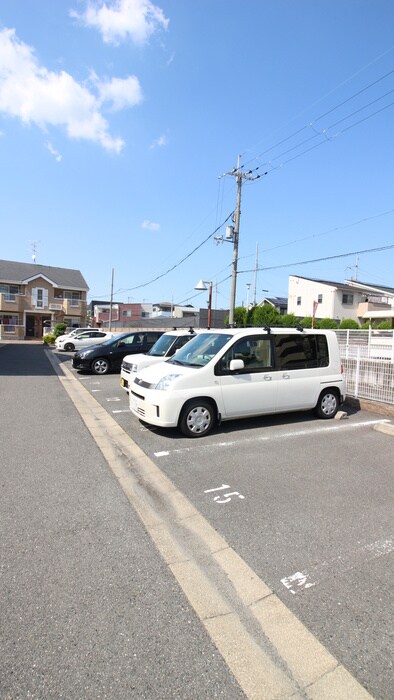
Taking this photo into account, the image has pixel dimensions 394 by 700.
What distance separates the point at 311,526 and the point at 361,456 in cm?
213

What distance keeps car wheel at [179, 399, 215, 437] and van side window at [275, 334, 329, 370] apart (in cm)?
145

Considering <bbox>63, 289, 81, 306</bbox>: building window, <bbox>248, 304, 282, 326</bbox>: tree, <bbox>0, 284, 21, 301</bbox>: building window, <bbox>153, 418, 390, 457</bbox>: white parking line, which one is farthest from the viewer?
<bbox>63, 289, 81, 306</bbox>: building window

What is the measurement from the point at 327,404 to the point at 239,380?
2.03m

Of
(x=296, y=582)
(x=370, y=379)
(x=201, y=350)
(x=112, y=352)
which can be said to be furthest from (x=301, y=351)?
(x=112, y=352)

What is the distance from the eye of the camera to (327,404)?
685 cm

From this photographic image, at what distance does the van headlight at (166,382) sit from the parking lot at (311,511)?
0.76 metres

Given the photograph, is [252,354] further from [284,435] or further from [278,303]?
[278,303]

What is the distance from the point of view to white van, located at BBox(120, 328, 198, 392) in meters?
8.59

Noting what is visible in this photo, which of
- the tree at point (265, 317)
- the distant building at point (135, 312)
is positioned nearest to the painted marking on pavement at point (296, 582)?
the tree at point (265, 317)

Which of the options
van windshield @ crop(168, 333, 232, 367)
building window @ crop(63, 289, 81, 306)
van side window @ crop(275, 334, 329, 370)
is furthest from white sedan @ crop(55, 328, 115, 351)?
building window @ crop(63, 289, 81, 306)

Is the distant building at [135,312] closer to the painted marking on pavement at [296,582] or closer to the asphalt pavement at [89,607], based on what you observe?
the asphalt pavement at [89,607]

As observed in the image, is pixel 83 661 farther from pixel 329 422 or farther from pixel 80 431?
pixel 329 422

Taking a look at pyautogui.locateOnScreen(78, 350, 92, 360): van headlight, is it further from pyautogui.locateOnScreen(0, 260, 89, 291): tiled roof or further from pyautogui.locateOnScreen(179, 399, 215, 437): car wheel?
pyautogui.locateOnScreen(0, 260, 89, 291): tiled roof

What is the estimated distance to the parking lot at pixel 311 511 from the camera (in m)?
2.14
